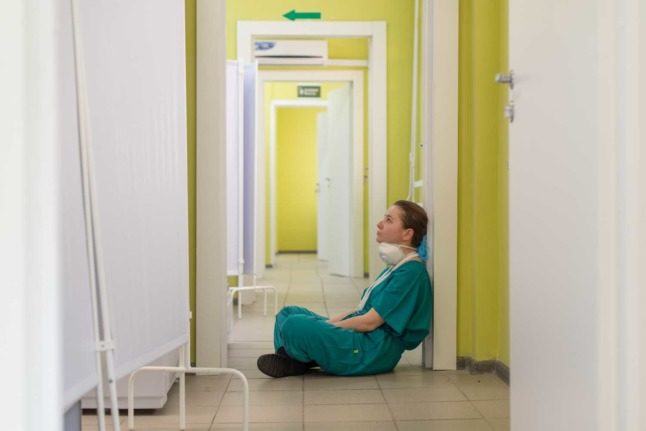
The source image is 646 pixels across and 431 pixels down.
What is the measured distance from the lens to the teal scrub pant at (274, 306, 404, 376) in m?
2.78

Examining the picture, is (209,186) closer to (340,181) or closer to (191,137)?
(191,137)

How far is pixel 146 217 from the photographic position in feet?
4.99

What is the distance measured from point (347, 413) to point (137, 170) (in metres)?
1.17

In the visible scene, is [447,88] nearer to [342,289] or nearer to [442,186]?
[442,186]

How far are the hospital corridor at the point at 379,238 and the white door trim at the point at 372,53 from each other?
2.35 feet

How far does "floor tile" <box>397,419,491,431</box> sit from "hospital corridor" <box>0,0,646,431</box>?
0.01m

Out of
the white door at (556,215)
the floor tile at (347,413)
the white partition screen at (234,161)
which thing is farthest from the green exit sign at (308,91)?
the white door at (556,215)

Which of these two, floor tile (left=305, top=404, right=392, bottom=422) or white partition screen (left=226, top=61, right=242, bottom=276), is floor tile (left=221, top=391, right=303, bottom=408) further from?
white partition screen (left=226, top=61, right=242, bottom=276)

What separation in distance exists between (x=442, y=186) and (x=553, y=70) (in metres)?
1.51

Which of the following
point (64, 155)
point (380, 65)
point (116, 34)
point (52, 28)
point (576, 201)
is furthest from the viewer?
point (380, 65)

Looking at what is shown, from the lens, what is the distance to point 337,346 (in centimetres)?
279

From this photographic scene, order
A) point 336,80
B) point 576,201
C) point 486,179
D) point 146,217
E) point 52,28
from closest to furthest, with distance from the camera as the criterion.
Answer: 1. point 52,28
2. point 576,201
3. point 146,217
4. point 486,179
5. point 336,80

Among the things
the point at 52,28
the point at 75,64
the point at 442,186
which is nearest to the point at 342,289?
the point at 442,186

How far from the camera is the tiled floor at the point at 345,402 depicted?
2.14 meters
